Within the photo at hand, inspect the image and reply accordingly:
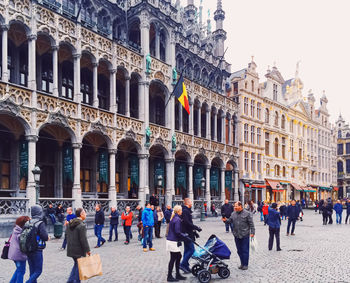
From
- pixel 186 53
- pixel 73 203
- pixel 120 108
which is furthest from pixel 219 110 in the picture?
pixel 73 203

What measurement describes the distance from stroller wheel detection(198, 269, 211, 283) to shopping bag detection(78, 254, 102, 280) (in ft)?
7.87

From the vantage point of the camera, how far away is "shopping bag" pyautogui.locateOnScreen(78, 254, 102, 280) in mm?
7172

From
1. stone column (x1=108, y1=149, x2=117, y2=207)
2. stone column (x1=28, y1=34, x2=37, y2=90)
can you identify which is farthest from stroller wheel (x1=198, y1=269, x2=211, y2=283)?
stone column (x1=108, y1=149, x2=117, y2=207)

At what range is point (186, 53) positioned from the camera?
1328 inches

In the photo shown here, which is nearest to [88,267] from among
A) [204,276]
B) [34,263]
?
[34,263]

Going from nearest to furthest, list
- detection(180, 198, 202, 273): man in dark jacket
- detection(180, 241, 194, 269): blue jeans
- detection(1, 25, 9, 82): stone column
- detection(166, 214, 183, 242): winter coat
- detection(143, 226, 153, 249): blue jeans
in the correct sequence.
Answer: detection(166, 214, 183, 242): winter coat → detection(180, 198, 202, 273): man in dark jacket → detection(180, 241, 194, 269): blue jeans → detection(143, 226, 153, 249): blue jeans → detection(1, 25, 9, 82): stone column

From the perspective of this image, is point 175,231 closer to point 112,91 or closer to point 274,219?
point 274,219

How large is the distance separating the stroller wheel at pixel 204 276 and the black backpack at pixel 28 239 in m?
3.63

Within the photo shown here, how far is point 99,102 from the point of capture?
26.9 m

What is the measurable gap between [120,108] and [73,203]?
9.44 m

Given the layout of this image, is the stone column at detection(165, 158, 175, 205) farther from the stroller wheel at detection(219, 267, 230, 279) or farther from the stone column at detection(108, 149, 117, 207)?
the stroller wheel at detection(219, 267, 230, 279)

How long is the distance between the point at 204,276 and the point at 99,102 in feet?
66.0

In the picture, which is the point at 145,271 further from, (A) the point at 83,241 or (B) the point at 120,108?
(B) the point at 120,108

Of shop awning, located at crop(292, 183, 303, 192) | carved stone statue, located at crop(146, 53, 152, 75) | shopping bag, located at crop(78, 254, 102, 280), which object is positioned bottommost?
shop awning, located at crop(292, 183, 303, 192)
